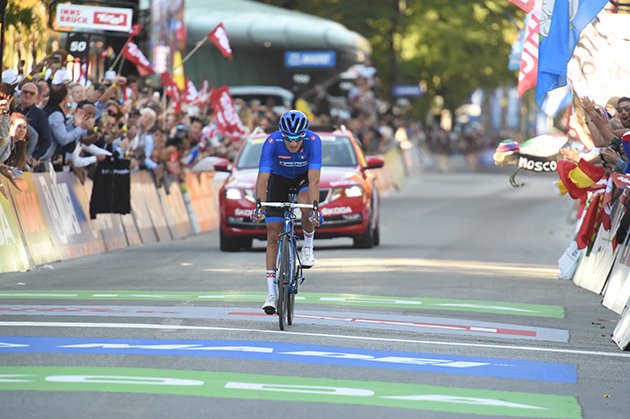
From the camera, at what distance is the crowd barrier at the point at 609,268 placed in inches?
458

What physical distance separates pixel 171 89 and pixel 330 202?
274 inches

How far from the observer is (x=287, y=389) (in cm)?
700

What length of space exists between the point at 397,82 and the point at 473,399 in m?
45.6

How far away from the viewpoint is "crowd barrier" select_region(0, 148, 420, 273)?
13.9 metres

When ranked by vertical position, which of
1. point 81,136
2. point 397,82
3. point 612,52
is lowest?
point 397,82

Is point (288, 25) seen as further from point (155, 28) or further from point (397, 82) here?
point (155, 28)

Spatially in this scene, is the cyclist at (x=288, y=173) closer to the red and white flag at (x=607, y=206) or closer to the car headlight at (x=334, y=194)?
the red and white flag at (x=607, y=206)

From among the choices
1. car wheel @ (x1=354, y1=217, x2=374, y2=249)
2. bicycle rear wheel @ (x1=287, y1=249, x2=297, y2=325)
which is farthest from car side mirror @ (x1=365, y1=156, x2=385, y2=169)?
bicycle rear wheel @ (x1=287, y1=249, x2=297, y2=325)

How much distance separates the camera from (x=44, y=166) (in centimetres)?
1544

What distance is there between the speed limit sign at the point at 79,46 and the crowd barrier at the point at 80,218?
91.6 inches

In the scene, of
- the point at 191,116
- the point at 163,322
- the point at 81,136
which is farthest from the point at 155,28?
the point at 163,322

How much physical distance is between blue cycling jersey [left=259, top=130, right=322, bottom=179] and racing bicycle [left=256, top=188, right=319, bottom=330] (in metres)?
0.34

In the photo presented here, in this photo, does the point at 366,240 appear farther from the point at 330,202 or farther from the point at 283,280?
the point at 283,280

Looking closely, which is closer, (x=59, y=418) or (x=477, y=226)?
(x=59, y=418)
